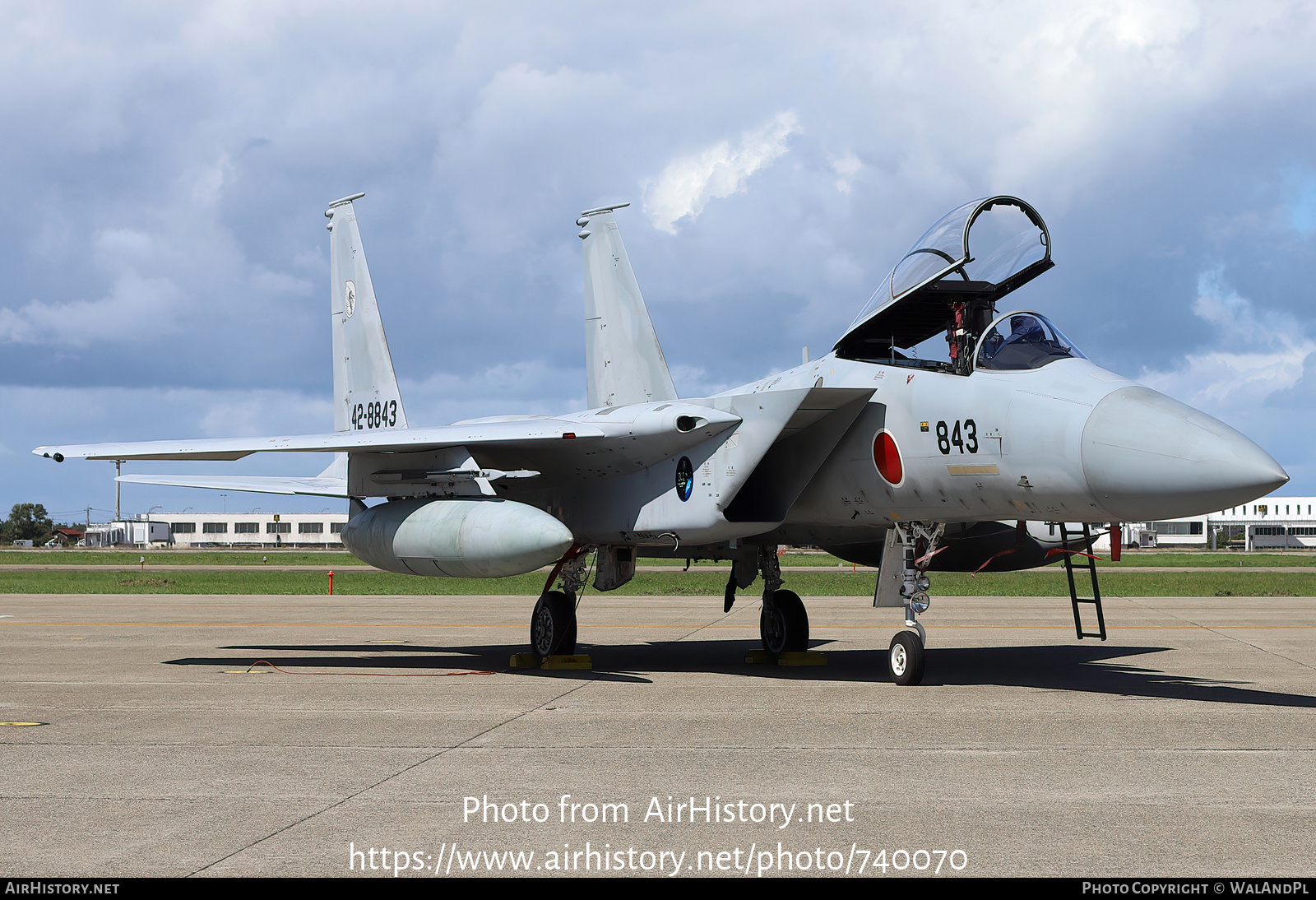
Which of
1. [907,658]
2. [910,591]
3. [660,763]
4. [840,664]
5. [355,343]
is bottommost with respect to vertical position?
[840,664]

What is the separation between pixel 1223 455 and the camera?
25.7 ft

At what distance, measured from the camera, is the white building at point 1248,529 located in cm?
10488

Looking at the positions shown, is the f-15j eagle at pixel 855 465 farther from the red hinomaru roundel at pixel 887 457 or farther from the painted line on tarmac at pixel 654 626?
the painted line on tarmac at pixel 654 626

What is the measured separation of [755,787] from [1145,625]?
581 inches

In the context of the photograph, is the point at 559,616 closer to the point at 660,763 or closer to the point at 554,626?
the point at 554,626

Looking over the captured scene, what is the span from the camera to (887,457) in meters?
10.3

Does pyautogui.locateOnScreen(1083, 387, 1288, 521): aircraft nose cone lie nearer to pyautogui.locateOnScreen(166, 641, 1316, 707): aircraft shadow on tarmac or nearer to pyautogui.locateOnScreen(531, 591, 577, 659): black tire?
pyautogui.locateOnScreen(166, 641, 1316, 707): aircraft shadow on tarmac

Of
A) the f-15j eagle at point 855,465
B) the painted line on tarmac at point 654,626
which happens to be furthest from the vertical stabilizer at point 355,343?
the painted line on tarmac at point 654,626

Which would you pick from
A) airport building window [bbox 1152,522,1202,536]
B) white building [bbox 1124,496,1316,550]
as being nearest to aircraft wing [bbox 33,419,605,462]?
white building [bbox 1124,496,1316,550]

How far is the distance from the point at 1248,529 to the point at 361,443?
10957cm

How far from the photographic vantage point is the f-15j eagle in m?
8.59

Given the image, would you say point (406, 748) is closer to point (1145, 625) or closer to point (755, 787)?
point (755, 787)

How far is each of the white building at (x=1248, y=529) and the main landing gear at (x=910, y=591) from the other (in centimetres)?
9503

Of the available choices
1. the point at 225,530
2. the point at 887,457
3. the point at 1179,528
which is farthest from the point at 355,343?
the point at 225,530
